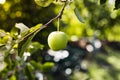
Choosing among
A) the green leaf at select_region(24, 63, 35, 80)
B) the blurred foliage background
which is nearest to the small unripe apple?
the green leaf at select_region(24, 63, 35, 80)

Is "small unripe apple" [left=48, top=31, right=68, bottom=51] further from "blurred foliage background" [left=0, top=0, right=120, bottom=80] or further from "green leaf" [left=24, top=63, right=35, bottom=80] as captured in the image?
"blurred foliage background" [left=0, top=0, right=120, bottom=80]

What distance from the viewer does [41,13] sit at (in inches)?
129

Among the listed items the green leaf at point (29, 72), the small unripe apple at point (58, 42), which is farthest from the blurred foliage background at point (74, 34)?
the small unripe apple at point (58, 42)

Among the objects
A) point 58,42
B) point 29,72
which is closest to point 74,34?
point 29,72

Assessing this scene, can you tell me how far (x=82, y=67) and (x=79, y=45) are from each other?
0.59ft

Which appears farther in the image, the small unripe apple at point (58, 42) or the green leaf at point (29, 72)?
the green leaf at point (29, 72)

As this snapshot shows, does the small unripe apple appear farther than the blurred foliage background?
No

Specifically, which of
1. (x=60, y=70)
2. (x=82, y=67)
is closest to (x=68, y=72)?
(x=60, y=70)

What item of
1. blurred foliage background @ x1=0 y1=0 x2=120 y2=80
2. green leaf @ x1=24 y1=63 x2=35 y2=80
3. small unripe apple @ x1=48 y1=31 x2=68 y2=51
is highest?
small unripe apple @ x1=48 y1=31 x2=68 y2=51

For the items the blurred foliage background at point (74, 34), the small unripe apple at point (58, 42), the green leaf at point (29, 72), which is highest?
the small unripe apple at point (58, 42)

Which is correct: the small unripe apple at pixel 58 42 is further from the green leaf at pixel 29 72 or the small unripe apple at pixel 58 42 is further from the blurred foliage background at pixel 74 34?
the blurred foliage background at pixel 74 34

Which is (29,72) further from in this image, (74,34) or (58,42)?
(74,34)

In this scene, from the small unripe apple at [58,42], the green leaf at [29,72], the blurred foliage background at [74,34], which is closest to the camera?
the small unripe apple at [58,42]

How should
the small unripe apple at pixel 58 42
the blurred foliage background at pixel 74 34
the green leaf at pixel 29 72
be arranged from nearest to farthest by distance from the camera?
1. the small unripe apple at pixel 58 42
2. the green leaf at pixel 29 72
3. the blurred foliage background at pixel 74 34
